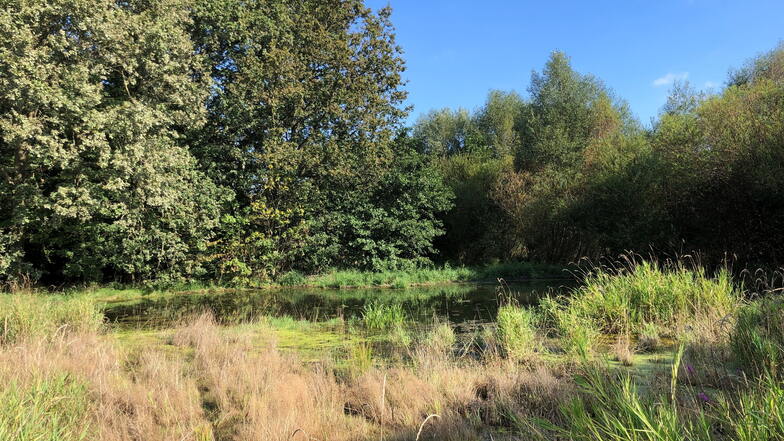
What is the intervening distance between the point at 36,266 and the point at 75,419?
1948 centimetres

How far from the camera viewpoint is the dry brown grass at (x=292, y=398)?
3830 millimetres

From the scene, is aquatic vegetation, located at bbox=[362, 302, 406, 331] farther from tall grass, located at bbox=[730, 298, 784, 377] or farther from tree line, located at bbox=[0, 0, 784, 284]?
tree line, located at bbox=[0, 0, 784, 284]

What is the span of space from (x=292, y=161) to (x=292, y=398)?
17.8 metres

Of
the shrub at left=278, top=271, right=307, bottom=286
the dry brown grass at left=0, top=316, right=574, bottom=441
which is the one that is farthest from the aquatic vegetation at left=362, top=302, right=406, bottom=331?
the shrub at left=278, top=271, right=307, bottom=286

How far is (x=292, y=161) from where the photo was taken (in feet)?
69.5

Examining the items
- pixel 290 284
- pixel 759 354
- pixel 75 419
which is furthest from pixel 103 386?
pixel 290 284

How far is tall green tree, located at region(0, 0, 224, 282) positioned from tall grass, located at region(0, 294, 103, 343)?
262 inches

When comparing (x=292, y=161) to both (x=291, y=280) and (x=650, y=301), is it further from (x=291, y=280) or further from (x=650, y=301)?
(x=650, y=301)

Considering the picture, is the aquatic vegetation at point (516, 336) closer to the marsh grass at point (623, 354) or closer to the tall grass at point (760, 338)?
the marsh grass at point (623, 354)

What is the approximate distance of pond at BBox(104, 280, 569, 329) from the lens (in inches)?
454

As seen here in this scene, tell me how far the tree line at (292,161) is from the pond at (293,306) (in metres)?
2.71

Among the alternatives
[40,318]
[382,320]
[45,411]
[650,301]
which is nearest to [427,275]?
[382,320]

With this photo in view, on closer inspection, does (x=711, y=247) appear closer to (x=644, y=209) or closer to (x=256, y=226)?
(x=644, y=209)

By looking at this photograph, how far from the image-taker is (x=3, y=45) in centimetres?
1230
